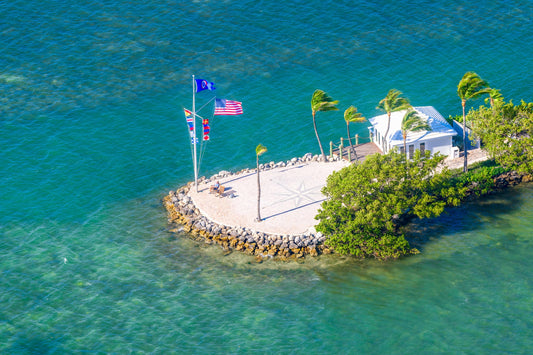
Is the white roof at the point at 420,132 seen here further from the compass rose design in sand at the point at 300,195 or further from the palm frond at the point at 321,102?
the compass rose design in sand at the point at 300,195

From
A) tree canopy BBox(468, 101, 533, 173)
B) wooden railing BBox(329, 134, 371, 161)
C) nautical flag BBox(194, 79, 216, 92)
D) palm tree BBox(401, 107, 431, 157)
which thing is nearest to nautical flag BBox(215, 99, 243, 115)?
nautical flag BBox(194, 79, 216, 92)

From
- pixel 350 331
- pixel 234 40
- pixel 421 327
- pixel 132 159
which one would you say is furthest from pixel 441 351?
pixel 234 40

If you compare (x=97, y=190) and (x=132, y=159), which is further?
(x=132, y=159)

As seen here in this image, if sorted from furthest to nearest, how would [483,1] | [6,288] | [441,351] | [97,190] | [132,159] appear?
[483,1] < [132,159] < [97,190] < [6,288] < [441,351]

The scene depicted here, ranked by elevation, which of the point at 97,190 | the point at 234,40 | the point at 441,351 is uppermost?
the point at 234,40

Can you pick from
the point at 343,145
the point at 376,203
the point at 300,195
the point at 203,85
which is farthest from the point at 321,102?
the point at 376,203

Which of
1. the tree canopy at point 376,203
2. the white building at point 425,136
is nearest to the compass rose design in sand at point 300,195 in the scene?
the tree canopy at point 376,203

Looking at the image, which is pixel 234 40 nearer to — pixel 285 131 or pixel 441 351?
pixel 285 131

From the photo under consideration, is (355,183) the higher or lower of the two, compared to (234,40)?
lower
